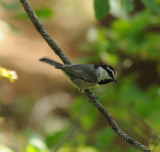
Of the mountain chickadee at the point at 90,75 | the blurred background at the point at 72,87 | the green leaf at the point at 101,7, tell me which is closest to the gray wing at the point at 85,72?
the mountain chickadee at the point at 90,75

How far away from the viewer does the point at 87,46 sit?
13.8 ft

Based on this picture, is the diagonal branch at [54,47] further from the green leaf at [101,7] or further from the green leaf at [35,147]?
the green leaf at [35,147]

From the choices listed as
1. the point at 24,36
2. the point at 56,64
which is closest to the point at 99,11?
the point at 56,64

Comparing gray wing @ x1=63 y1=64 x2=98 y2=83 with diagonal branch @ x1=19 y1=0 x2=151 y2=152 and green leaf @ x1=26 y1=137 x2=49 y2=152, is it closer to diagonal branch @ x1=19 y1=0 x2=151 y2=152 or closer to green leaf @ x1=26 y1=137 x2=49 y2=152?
green leaf @ x1=26 y1=137 x2=49 y2=152

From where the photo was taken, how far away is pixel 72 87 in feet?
14.9

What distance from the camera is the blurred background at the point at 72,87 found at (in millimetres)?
3471

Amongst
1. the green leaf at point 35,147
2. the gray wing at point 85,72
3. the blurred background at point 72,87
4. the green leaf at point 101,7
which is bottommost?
the green leaf at point 35,147

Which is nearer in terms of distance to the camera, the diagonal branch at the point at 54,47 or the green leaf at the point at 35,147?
the diagonal branch at the point at 54,47

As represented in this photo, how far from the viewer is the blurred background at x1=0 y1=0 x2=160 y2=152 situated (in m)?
3.47

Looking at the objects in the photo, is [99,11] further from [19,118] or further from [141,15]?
[19,118]

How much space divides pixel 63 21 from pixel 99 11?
7689 millimetres

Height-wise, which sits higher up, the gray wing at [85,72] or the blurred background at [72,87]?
the blurred background at [72,87]

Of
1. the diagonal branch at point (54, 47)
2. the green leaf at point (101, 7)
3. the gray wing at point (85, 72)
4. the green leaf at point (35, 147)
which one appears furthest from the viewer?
the gray wing at point (85, 72)

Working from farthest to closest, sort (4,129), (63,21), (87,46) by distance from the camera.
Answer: (63,21), (4,129), (87,46)
